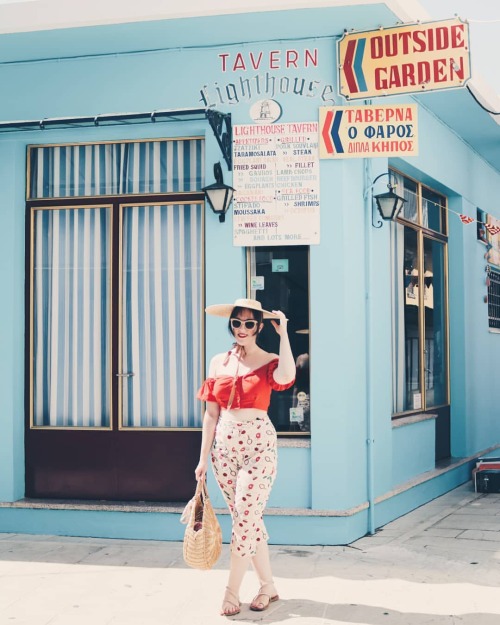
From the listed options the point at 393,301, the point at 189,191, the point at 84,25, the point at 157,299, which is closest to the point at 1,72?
the point at 84,25

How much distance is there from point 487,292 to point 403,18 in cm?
505

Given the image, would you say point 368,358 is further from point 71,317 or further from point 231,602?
point 231,602

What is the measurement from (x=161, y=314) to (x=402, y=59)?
296 centimetres

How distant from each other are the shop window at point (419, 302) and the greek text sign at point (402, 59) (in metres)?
1.84

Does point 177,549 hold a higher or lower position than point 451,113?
lower

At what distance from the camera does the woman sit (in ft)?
15.7

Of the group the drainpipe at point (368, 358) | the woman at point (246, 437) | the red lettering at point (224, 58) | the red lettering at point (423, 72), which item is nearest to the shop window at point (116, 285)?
the red lettering at point (224, 58)

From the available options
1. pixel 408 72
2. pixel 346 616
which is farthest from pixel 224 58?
pixel 346 616

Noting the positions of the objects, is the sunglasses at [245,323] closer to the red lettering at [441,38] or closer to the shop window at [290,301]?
the shop window at [290,301]

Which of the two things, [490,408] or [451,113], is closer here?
[451,113]

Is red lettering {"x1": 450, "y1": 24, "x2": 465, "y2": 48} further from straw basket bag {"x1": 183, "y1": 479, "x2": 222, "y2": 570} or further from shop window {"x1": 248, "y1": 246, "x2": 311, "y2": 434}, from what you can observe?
straw basket bag {"x1": 183, "y1": 479, "x2": 222, "y2": 570}

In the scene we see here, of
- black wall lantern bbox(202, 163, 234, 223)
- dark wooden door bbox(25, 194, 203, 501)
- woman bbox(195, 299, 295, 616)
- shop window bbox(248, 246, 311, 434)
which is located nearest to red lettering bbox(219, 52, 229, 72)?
black wall lantern bbox(202, 163, 234, 223)

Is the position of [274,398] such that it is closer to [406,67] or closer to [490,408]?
[406,67]

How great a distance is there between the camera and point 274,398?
272 inches
